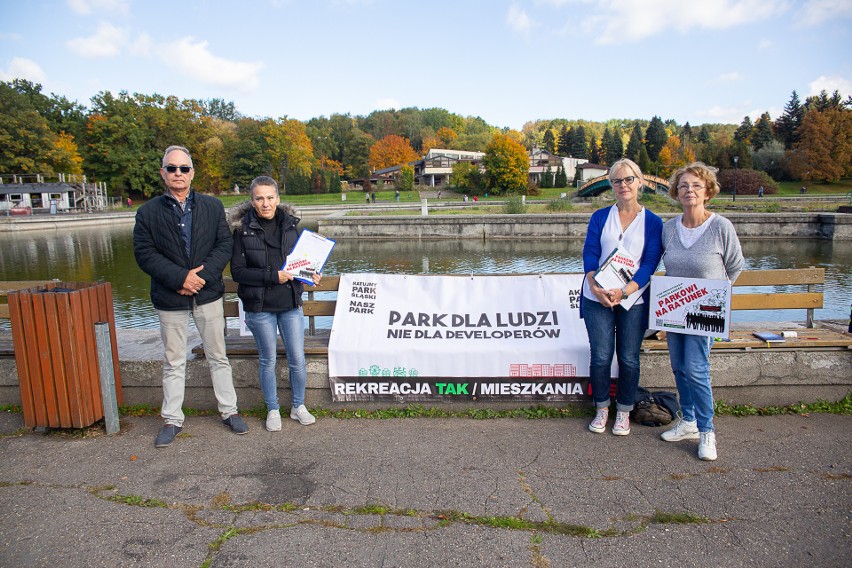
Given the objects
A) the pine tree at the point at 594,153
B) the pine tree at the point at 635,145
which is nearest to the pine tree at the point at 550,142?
the pine tree at the point at 594,153

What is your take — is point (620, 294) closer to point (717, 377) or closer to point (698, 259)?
point (698, 259)

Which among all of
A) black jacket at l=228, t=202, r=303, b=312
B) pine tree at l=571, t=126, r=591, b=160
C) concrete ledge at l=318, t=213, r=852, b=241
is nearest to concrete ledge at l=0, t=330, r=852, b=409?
black jacket at l=228, t=202, r=303, b=312

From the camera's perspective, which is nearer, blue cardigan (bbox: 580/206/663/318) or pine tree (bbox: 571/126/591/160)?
blue cardigan (bbox: 580/206/663/318)

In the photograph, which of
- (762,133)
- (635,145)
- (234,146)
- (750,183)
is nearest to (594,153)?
(635,145)

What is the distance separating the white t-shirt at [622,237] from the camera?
14.2ft

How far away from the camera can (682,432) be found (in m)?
4.32

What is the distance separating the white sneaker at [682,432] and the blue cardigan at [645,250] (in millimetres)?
985

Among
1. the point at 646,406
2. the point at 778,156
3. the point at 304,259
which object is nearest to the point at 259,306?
the point at 304,259

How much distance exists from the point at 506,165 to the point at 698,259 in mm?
68009

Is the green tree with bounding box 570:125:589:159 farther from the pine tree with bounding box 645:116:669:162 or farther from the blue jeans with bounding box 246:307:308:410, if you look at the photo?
the blue jeans with bounding box 246:307:308:410

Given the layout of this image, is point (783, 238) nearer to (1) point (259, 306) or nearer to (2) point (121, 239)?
(1) point (259, 306)

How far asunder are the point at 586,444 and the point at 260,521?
99.1 inches

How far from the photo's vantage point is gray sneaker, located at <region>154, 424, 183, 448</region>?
437 centimetres

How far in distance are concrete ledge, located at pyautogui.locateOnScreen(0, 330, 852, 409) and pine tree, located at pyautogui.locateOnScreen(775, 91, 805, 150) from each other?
86.4 meters
